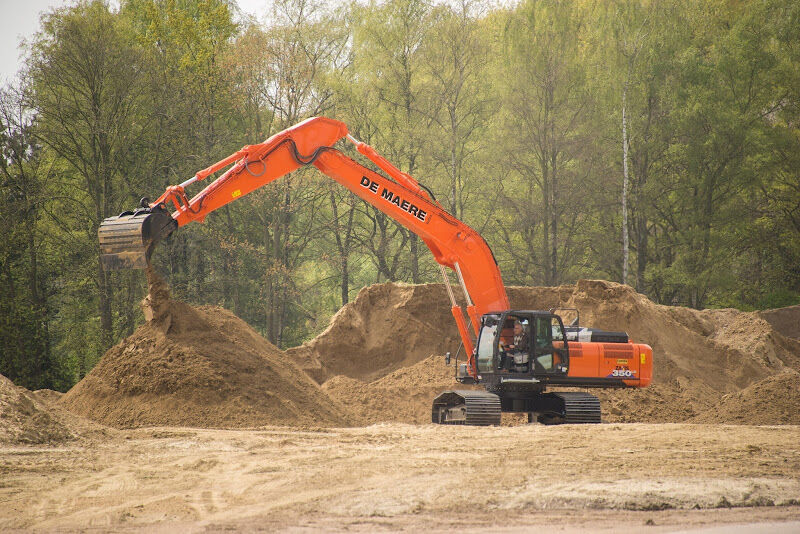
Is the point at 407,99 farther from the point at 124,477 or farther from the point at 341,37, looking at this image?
the point at 124,477

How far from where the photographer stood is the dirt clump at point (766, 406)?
12.4m

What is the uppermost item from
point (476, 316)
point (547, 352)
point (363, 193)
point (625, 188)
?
point (625, 188)

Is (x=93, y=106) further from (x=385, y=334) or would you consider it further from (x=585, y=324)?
(x=585, y=324)

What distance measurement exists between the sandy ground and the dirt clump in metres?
1.75

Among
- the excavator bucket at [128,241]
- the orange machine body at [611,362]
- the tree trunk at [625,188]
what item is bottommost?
the orange machine body at [611,362]

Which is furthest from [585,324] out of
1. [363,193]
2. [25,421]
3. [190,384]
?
[25,421]

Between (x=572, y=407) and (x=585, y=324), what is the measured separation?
649 centimetres

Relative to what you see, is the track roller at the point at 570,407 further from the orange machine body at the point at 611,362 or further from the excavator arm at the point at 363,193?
the excavator arm at the point at 363,193

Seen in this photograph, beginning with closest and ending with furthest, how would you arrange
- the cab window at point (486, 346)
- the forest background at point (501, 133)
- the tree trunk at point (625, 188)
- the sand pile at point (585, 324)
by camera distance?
the cab window at point (486, 346)
the sand pile at point (585, 324)
the forest background at point (501, 133)
the tree trunk at point (625, 188)

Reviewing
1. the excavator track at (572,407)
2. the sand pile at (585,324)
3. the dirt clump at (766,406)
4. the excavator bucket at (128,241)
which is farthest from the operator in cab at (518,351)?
the excavator bucket at (128,241)

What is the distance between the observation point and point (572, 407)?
12.4 metres

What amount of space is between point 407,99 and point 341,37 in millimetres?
3167

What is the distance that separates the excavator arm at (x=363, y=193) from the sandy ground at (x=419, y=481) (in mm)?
3116

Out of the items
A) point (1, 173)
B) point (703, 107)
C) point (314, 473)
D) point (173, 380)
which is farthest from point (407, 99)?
point (314, 473)
